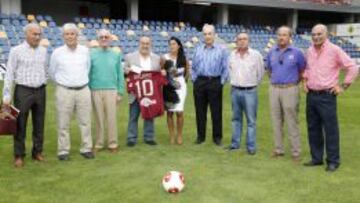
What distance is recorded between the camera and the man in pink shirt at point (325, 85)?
7020mm

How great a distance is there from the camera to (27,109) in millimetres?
7262

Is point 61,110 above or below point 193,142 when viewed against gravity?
above

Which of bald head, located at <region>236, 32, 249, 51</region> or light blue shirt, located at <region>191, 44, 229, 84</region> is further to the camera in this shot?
light blue shirt, located at <region>191, 44, 229, 84</region>

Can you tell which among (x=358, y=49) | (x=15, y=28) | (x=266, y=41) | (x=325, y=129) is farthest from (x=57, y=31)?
(x=358, y=49)

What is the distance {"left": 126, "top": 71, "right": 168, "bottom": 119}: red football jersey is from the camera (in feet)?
28.1

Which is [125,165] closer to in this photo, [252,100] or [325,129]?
[252,100]

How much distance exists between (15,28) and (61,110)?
16196mm

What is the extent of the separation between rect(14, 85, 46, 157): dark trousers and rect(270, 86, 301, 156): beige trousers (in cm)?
313

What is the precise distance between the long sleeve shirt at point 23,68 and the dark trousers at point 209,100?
2549 mm

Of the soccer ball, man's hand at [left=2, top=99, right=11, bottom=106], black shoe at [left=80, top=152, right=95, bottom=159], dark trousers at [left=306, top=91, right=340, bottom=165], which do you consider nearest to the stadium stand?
black shoe at [left=80, top=152, right=95, bottom=159]

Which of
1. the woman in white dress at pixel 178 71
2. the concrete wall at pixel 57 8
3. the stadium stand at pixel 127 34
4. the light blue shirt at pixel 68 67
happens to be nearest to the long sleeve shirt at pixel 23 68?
the light blue shirt at pixel 68 67

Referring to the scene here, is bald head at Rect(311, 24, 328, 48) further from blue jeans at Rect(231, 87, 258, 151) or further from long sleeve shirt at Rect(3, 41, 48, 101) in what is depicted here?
long sleeve shirt at Rect(3, 41, 48, 101)

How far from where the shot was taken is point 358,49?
36969 millimetres

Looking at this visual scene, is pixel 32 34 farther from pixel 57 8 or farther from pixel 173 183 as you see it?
pixel 57 8
